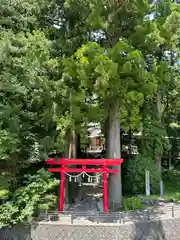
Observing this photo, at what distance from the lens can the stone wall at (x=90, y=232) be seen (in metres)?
11.6

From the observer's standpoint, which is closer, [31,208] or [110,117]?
[31,208]

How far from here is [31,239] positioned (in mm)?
11922

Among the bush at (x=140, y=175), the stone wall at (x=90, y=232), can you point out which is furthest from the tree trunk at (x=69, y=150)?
the bush at (x=140, y=175)

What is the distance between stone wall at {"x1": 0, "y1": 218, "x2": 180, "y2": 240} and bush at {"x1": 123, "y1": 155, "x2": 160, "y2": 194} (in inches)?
143

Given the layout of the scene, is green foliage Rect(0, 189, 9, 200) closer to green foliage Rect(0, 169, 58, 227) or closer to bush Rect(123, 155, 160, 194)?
green foliage Rect(0, 169, 58, 227)

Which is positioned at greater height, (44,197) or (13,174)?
(13,174)

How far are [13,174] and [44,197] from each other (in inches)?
69.3

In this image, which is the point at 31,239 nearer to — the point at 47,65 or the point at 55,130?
the point at 55,130

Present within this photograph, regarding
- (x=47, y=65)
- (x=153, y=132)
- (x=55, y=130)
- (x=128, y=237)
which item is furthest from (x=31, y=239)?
(x=153, y=132)

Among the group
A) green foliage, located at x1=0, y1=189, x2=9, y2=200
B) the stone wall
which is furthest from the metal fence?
green foliage, located at x1=0, y1=189, x2=9, y2=200

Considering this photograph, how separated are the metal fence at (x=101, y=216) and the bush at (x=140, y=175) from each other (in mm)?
2741

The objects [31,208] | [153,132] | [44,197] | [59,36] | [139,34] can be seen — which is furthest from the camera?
[153,132]

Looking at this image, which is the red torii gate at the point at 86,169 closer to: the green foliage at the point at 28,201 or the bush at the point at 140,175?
the green foliage at the point at 28,201

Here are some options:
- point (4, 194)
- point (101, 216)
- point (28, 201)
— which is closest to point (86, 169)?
point (101, 216)
